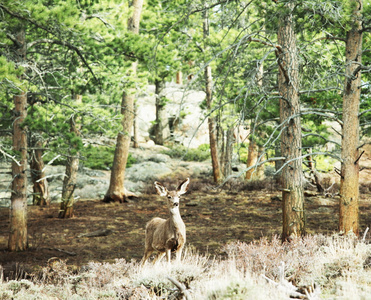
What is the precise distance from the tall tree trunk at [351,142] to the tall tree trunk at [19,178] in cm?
670

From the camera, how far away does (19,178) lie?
29.7ft

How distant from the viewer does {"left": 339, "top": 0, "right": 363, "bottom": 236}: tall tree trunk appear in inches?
280

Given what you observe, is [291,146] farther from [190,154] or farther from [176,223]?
[190,154]

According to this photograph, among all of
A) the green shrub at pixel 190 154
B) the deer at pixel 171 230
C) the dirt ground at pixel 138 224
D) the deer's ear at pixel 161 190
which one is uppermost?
the green shrub at pixel 190 154

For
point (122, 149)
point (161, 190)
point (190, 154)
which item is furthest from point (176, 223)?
point (190, 154)

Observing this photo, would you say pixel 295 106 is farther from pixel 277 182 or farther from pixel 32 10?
pixel 277 182

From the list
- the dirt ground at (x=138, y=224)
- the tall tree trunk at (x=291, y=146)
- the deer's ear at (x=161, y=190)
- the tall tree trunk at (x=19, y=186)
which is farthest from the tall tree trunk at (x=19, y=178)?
the tall tree trunk at (x=291, y=146)

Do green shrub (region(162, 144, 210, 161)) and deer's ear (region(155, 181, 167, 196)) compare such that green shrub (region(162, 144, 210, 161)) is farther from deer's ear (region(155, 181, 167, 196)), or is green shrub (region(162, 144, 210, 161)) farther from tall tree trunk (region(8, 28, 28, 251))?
deer's ear (region(155, 181, 167, 196))

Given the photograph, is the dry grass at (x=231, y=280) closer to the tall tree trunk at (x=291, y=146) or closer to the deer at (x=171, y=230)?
the deer at (x=171, y=230)

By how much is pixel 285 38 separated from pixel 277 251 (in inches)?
158

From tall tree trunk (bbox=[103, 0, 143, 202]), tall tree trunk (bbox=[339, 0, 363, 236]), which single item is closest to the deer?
tall tree trunk (bbox=[339, 0, 363, 236])

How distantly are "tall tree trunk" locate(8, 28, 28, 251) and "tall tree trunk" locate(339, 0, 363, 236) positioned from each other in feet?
22.0

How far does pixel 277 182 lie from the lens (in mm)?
17250

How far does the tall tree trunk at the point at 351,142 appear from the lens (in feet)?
23.4
